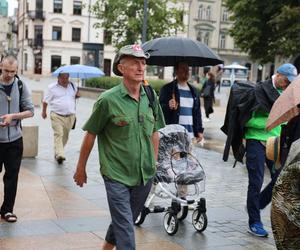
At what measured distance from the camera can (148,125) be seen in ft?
14.2

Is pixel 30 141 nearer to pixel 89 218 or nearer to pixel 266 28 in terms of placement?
pixel 89 218

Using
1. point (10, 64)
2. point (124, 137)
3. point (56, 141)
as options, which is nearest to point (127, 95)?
point (124, 137)

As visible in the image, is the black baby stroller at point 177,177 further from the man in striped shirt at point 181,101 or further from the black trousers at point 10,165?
the black trousers at point 10,165

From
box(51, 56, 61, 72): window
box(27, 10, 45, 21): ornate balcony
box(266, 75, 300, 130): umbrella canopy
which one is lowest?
box(51, 56, 61, 72): window

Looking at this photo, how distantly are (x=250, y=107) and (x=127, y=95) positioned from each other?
214 centimetres

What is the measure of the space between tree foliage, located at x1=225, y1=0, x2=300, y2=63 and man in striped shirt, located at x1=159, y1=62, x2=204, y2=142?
21.3m

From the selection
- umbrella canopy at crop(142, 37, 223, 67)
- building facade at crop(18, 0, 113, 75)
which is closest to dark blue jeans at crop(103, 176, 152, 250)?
umbrella canopy at crop(142, 37, 223, 67)

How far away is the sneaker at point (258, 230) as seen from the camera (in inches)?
235

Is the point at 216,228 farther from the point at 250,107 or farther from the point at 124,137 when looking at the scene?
the point at 124,137

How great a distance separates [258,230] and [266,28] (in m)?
26.6

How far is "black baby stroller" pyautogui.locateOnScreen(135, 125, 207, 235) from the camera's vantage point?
6.00m

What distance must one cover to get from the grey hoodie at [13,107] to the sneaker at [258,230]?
2.70 metres

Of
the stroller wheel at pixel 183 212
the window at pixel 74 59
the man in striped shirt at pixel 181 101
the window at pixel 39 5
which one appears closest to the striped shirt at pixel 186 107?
the man in striped shirt at pixel 181 101

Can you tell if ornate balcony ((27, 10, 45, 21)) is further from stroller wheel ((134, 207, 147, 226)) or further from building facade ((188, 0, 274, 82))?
stroller wheel ((134, 207, 147, 226))
